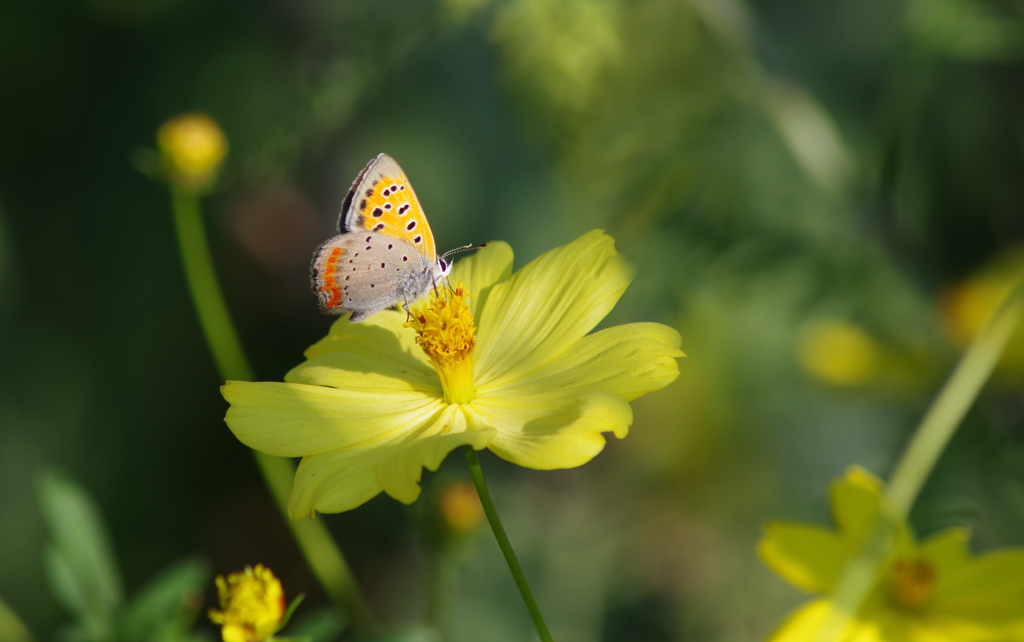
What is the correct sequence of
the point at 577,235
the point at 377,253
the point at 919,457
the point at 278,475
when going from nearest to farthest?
1. the point at 919,457
2. the point at 377,253
3. the point at 278,475
4. the point at 577,235

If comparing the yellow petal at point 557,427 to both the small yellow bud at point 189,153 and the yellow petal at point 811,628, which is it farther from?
the small yellow bud at point 189,153

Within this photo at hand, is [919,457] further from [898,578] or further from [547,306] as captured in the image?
[547,306]

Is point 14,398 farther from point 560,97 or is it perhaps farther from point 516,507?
point 560,97

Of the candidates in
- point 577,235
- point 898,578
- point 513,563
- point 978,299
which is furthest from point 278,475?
point 978,299

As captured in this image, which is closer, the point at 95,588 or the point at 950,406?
the point at 950,406

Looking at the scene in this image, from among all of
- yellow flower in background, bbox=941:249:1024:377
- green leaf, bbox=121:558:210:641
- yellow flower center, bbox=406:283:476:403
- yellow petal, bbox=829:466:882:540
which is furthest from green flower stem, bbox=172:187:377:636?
yellow flower in background, bbox=941:249:1024:377

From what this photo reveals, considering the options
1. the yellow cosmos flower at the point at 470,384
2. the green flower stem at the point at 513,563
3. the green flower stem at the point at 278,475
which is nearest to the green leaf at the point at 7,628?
the green flower stem at the point at 278,475

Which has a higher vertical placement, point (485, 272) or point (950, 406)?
point (485, 272)
